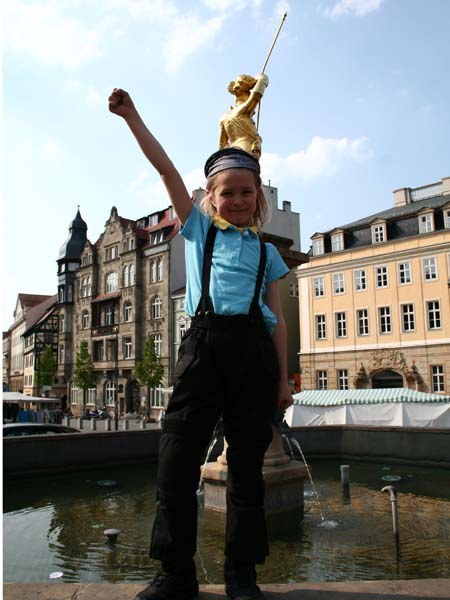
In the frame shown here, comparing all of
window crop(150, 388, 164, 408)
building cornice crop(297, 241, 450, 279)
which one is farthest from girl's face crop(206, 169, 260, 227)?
window crop(150, 388, 164, 408)

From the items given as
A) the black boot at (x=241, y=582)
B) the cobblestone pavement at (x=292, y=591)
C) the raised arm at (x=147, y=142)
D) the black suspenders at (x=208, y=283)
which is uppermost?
the raised arm at (x=147, y=142)

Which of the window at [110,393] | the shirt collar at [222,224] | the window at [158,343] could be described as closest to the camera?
the shirt collar at [222,224]

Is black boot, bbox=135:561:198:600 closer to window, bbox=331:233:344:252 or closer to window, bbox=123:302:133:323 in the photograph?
window, bbox=331:233:344:252

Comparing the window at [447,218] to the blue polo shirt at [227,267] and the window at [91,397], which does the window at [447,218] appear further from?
the window at [91,397]

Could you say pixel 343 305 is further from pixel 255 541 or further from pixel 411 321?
pixel 255 541

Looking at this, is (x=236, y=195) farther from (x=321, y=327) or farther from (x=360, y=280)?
(x=321, y=327)

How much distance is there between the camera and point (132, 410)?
4559 centimetres

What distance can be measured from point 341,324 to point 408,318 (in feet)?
15.0

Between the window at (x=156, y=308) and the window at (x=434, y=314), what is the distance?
21.3 m

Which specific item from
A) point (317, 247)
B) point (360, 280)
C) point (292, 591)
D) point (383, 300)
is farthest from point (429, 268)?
point (292, 591)

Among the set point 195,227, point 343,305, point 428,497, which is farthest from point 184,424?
point 343,305

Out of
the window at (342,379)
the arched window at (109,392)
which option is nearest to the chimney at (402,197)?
the window at (342,379)

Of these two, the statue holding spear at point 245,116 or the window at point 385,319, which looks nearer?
the statue holding spear at point 245,116

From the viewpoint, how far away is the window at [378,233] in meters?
34.1
